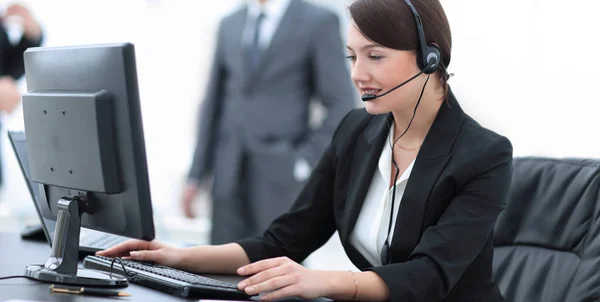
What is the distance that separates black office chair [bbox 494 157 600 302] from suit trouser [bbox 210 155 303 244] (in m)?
1.31

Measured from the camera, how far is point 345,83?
2910mm

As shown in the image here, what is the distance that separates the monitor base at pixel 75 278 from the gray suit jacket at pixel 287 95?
1.53 m

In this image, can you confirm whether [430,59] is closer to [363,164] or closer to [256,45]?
[363,164]

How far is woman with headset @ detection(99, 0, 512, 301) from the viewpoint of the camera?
135cm

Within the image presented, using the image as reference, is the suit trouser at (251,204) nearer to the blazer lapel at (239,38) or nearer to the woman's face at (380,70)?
the blazer lapel at (239,38)

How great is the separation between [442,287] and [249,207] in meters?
1.63

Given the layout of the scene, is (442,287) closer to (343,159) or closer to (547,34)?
(343,159)

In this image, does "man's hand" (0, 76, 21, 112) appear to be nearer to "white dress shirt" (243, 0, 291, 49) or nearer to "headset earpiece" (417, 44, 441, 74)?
"white dress shirt" (243, 0, 291, 49)

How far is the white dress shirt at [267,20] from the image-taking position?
2.94 m

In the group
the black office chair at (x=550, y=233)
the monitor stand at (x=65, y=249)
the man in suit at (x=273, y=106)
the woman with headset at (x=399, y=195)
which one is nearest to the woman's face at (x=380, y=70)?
the woman with headset at (x=399, y=195)

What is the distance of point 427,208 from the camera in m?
Answer: 1.47

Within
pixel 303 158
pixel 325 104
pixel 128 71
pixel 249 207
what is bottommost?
pixel 249 207

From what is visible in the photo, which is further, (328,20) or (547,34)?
(547,34)

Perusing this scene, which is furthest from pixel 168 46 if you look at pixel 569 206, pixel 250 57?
pixel 569 206
